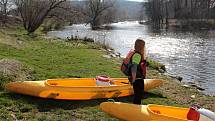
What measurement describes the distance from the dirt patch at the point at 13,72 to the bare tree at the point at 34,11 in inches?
878

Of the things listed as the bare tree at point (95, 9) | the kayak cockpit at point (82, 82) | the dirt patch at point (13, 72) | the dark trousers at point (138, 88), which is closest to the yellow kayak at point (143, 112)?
the dark trousers at point (138, 88)

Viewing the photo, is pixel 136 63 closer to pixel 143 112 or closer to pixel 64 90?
pixel 143 112

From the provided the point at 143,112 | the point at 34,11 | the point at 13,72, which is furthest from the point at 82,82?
the point at 34,11

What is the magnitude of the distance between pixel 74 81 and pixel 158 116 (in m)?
3.51

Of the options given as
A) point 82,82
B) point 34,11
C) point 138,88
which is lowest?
point 82,82

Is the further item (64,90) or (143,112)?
(64,90)

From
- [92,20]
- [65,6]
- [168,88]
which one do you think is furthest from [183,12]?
[168,88]

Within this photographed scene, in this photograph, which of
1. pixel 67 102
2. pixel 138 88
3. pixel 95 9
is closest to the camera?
pixel 138 88

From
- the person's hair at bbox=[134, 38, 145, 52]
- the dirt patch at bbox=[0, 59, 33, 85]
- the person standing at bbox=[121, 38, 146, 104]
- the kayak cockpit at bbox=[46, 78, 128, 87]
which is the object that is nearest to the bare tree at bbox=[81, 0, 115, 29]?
the dirt patch at bbox=[0, 59, 33, 85]

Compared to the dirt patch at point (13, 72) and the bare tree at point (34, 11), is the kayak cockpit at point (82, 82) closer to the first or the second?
the dirt patch at point (13, 72)

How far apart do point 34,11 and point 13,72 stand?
2408 cm

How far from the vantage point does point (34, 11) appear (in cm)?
3359

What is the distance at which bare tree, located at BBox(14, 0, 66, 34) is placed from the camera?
33.2 meters

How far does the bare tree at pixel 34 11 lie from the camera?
109 feet
